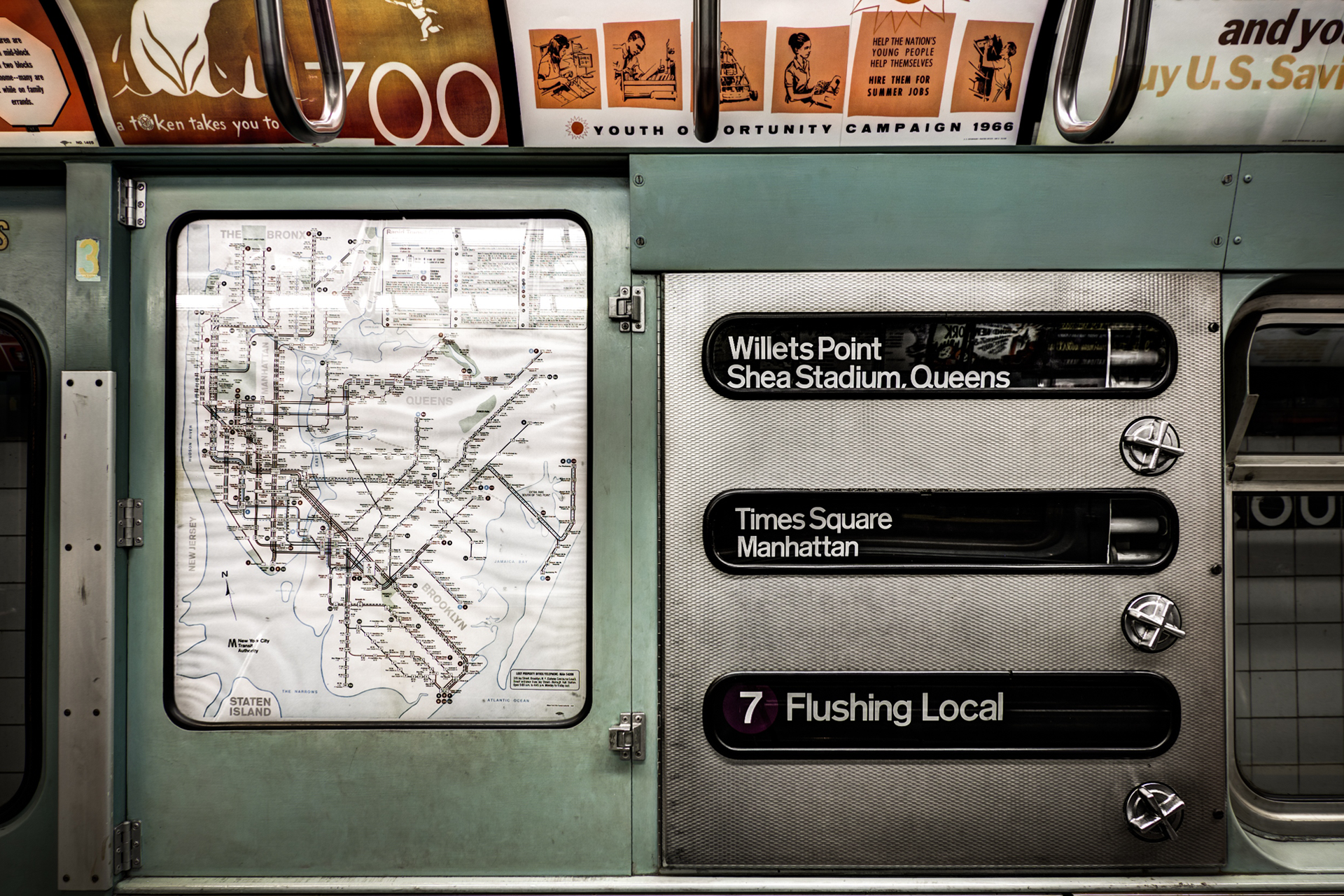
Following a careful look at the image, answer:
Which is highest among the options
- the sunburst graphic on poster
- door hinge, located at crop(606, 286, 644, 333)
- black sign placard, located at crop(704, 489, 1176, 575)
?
the sunburst graphic on poster

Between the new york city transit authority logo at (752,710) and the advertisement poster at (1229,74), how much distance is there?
173 centimetres

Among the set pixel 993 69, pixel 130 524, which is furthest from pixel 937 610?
pixel 130 524

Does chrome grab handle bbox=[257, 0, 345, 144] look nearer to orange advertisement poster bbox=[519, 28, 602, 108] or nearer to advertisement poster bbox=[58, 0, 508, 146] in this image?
advertisement poster bbox=[58, 0, 508, 146]

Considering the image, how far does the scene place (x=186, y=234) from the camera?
2012 millimetres

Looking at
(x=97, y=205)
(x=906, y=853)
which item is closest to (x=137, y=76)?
(x=97, y=205)

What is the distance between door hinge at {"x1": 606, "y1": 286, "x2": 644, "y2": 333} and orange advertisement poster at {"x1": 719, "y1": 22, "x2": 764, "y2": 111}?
1.85 ft

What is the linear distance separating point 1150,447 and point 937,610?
0.74 meters

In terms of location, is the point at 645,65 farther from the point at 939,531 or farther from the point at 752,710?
the point at 752,710

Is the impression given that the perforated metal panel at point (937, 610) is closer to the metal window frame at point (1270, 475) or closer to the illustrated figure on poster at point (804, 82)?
the metal window frame at point (1270, 475)

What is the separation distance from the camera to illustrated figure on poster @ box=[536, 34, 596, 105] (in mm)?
1907

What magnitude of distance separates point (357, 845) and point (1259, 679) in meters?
2.86

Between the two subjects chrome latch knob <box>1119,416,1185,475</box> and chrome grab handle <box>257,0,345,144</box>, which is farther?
chrome latch knob <box>1119,416,1185,475</box>

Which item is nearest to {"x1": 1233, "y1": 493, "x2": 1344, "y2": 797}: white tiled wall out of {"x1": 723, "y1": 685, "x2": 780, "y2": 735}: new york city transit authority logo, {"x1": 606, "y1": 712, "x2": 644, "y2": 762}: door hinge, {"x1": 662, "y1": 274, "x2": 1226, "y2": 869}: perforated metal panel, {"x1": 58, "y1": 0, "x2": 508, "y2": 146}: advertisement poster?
{"x1": 662, "y1": 274, "x2": 1226, "y2": 869}: perforated metal panel

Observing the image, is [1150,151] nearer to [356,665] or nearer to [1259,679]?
[1259,679]
